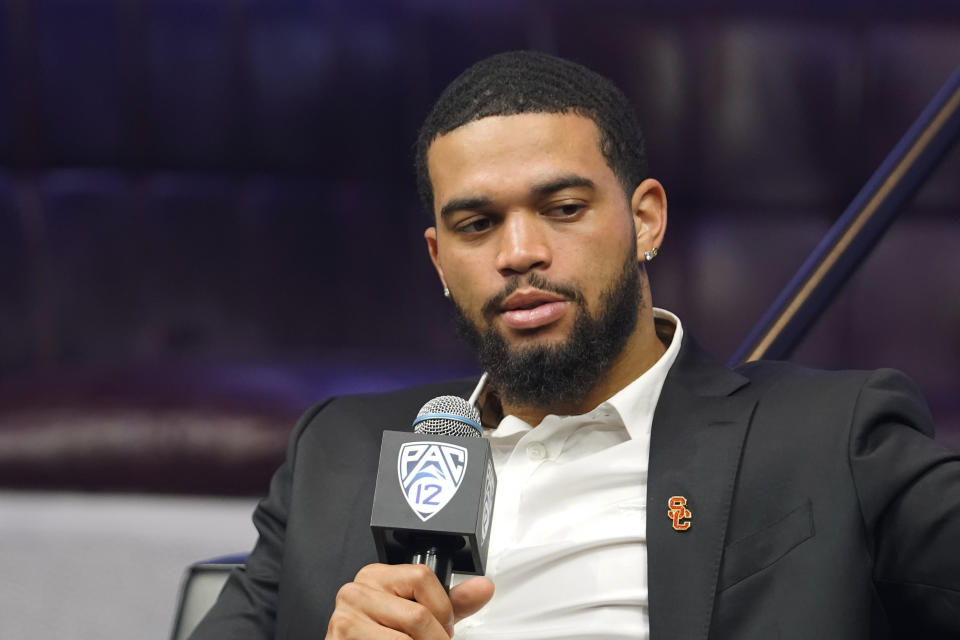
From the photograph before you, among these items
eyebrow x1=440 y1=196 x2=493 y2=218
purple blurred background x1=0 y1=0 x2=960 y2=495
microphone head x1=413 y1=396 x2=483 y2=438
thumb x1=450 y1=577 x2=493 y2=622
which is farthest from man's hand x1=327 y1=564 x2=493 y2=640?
purple blurred background x1=0 y1=0 x2=960 y2=495

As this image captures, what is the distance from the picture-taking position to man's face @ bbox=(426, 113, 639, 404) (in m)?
1.35

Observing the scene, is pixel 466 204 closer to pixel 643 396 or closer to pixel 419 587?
pixel 643 396

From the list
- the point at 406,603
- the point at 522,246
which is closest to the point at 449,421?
the point at 406,603

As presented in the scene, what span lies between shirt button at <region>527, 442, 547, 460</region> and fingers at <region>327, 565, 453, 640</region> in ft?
1.53

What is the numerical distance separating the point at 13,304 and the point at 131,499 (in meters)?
0.71

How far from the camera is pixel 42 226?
303 cm

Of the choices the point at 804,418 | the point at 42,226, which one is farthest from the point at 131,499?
the point at 804,418

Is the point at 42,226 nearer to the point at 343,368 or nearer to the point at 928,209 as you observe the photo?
the point at 343,368

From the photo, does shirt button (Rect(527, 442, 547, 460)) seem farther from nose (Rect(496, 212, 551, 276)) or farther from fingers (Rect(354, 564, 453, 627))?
fingers (Rect(354, 564, 453, 627))

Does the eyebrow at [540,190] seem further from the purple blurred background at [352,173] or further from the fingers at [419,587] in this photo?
the purple blurred background at [352,173]

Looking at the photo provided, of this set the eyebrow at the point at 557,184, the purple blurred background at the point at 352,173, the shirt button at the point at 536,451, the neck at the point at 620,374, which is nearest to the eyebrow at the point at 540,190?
the eyebrow at the point at 557,184

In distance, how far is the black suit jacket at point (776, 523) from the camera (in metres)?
1.12

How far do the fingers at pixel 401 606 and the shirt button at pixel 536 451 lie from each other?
47 centimetres

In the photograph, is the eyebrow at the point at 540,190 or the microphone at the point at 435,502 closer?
the microphone at the point at 435,502
